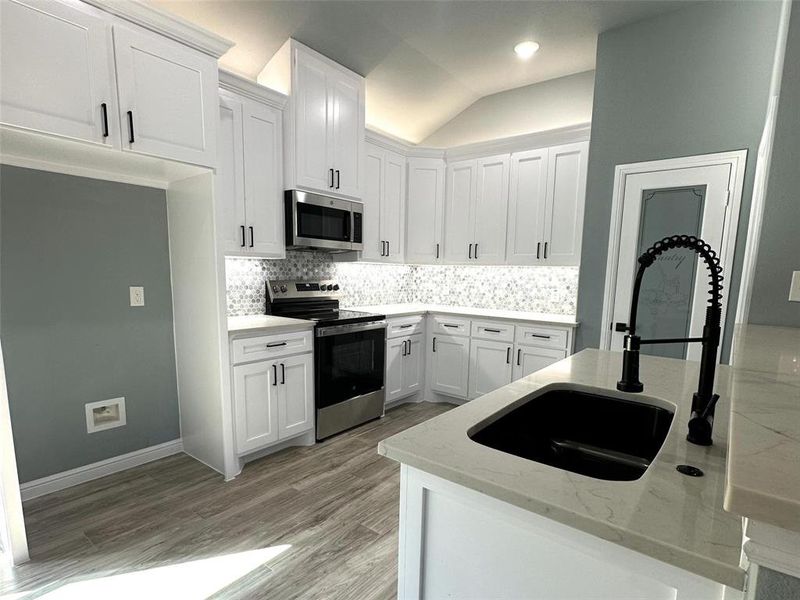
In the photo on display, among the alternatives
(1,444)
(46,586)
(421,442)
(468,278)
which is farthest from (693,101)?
(46,586)

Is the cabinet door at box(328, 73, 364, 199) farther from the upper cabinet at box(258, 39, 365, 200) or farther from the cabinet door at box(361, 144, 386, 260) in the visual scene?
the cabinet door at box(361, 144, 386, 260)

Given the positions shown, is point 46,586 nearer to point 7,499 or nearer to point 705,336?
point 7,499

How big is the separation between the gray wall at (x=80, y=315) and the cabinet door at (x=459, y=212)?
8.28ft

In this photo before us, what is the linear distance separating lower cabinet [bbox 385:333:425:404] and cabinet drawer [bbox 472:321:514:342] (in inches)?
22.7

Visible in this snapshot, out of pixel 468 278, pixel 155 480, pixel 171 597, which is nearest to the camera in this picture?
pixel 171 597

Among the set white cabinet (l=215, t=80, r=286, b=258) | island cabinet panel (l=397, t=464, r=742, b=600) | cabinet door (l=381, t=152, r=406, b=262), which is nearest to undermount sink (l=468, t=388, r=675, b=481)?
island cabinet panel (l=397, t=464, r=742, b=600)

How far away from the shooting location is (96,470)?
8.03ft

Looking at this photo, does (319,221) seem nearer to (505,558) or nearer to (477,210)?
(477,210)

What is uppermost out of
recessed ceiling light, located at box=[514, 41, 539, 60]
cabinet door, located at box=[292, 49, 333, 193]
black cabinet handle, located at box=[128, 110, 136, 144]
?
recessed ceiling light, located at box=[514, 41, 539, 60]

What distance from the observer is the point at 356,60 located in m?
3.17

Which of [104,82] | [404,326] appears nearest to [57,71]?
[104,82]

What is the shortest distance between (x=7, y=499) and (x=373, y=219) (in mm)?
2946

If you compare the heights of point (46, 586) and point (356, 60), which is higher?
point (356, 60)

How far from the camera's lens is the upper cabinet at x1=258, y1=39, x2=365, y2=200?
2.86 meters
